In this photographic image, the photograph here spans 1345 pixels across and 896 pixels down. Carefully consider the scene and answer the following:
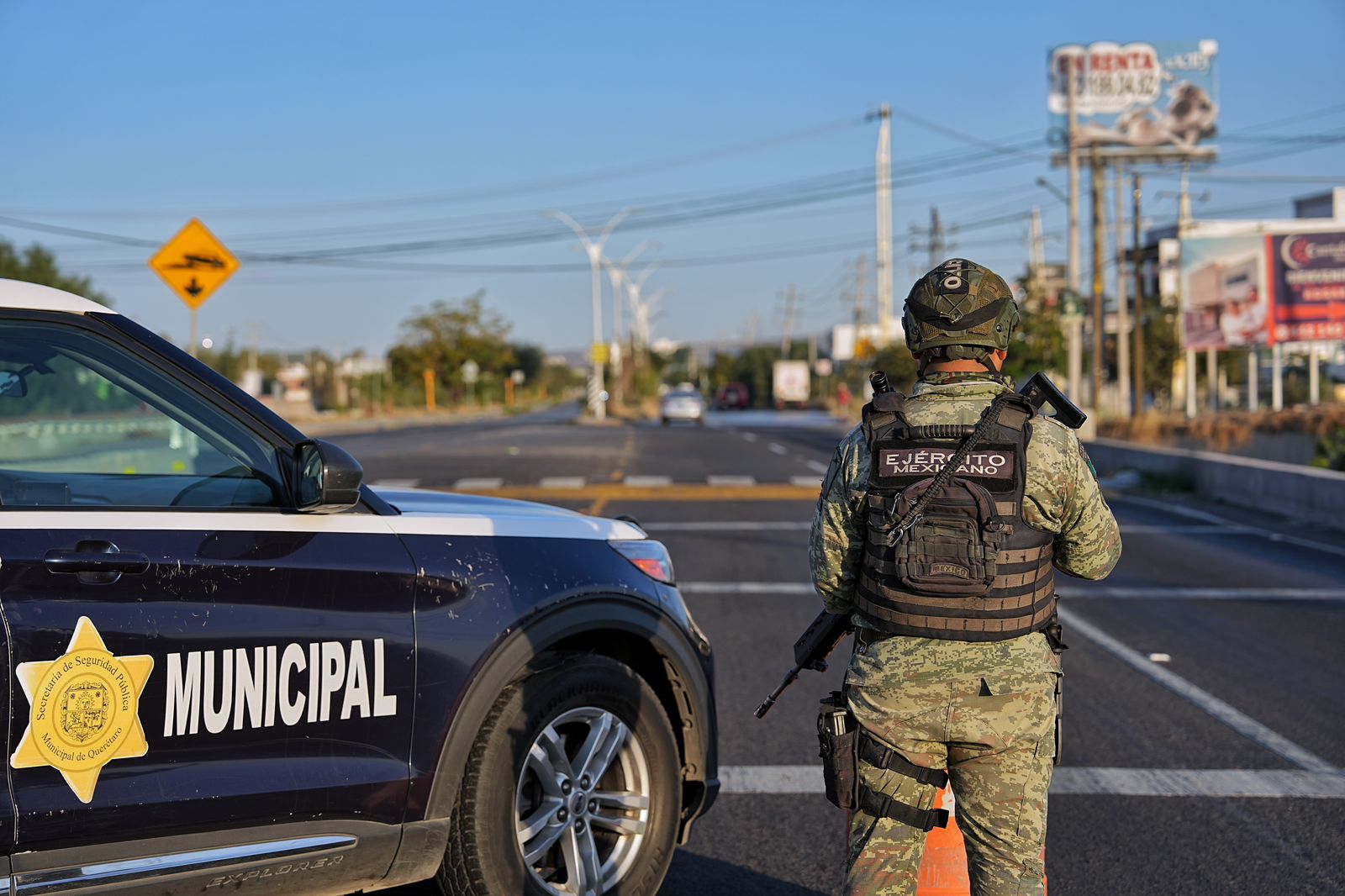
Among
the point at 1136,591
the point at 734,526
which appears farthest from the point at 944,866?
the point at 734,526

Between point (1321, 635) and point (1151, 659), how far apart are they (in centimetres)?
159

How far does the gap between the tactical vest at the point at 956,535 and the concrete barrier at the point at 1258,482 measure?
46.5 feet

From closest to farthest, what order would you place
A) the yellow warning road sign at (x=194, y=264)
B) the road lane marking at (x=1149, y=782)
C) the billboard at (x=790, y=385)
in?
the road lane marking at (x=1149, y=782), the yellow warning road sign at (x=194, y=264), the billboard at (x=790, y=385)

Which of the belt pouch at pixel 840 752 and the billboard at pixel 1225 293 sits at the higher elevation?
the billboard at pixel 1225 293

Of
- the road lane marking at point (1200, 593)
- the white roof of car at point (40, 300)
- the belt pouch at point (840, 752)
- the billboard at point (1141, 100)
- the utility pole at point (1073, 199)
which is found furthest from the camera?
the billboard at point (1141, 100)

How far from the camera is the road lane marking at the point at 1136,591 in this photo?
1062 centimetres

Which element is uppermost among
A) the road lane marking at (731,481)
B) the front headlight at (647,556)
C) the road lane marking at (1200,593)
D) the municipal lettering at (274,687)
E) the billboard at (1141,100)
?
the billboard at (1141,100)

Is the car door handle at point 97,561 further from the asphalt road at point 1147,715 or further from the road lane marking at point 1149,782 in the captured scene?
the road lane marking at point 1149,782

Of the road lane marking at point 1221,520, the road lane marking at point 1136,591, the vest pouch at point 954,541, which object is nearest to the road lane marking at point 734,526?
the road lane marking at point 1136,591

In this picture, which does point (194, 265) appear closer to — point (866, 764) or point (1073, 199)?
point (866, 764)

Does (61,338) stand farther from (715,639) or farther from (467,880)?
(715,639)

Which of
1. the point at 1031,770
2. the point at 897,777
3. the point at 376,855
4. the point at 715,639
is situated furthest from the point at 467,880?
the point at 715,639

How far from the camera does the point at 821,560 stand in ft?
10.5

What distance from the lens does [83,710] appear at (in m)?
2.98
